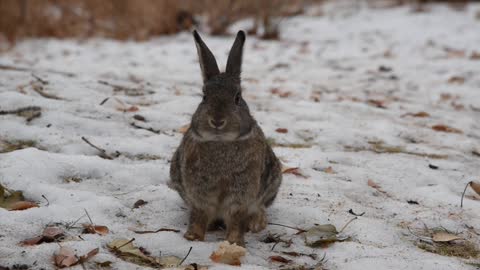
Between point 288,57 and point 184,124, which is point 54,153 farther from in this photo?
point 288,57

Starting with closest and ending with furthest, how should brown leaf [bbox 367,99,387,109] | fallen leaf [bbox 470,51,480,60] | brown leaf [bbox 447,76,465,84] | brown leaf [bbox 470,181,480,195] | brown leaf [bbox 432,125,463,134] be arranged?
brown leaf [bbox 470,181,480,195] < brown leaf [bbox 432,125,463,134] < brown leaf [bbox 367,99,387,109] < brown leaf [bbox 447,76,465,84] < fallen leaf [bbox 470,51,480,60]

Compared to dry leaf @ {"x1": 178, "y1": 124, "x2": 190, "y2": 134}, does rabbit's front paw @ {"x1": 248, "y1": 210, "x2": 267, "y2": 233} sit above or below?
below

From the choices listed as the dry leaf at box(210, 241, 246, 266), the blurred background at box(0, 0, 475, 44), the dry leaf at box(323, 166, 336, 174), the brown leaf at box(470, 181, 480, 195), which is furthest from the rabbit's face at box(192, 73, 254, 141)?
the blurred background at box(0, 0, 475, 44)

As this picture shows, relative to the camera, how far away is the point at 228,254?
3.02 metres

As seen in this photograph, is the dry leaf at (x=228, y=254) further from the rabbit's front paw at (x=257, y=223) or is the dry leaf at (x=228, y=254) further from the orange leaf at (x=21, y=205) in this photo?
the orange leaf at (x=21, y=205)

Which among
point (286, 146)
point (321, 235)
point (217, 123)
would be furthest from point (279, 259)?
point (286, 146)

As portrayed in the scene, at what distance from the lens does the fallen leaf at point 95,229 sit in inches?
127

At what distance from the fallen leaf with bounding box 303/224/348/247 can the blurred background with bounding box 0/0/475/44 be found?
8.23 m

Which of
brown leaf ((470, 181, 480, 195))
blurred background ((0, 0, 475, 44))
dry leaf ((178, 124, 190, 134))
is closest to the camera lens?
brown leaf ((470, 181, 480, 195))

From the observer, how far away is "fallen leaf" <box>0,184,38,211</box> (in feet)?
11.2

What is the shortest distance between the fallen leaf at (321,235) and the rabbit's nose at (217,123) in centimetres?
89

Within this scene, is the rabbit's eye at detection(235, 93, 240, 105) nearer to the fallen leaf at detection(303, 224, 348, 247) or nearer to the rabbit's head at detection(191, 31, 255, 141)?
the rabbit's head at detection(191, 31, 255, 141)

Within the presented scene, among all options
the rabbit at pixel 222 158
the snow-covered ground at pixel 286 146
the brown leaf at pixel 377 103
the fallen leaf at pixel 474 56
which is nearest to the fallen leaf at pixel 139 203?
the snow-covered ground at pixel 286 146

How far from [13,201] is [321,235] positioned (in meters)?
1.90
